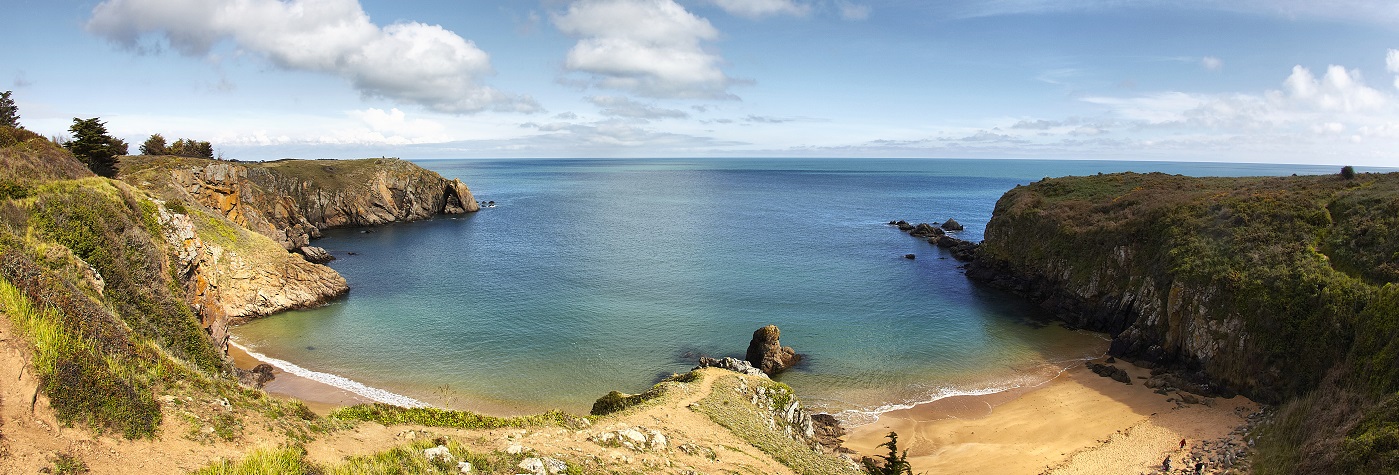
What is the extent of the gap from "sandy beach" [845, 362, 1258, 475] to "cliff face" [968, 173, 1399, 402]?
3.88 m

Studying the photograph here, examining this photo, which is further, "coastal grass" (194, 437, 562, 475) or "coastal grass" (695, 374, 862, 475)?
"coastal grass" (695, 374, 862, 475)

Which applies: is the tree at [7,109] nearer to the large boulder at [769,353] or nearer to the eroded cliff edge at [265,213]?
the eroded cliff edge at [265,213]

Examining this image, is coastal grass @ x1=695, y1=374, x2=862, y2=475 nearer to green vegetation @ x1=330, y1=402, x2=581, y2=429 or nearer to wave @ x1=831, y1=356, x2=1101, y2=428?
green vegetation @ x1=330, y1=402, x2=581, y2=429

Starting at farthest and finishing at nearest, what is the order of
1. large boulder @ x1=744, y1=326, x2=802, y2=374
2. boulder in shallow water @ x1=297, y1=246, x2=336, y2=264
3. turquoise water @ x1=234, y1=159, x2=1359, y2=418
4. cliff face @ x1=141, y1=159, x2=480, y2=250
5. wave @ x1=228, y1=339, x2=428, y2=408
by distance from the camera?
cliff face @ x1=141, y1=159, x2=480, y2=250 → boulder in shallow water @ x1=297, y1=246, x2=336, y2=264 → large boulder @ x1=744, y1=326, x2=802, y2=374 → turquoise water @ x1=234, y1=159, x2=1359, y2=418 → wave @ x1=228, y1=339, x2=428, y2=408

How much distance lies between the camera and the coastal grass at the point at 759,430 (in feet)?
77.6

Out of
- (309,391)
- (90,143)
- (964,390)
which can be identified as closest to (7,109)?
(90,143)

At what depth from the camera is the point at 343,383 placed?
37062mm

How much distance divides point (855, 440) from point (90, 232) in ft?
111

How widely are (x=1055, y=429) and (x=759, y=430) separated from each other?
18979 millimetres

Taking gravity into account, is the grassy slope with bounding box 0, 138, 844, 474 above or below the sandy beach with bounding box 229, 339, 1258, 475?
above

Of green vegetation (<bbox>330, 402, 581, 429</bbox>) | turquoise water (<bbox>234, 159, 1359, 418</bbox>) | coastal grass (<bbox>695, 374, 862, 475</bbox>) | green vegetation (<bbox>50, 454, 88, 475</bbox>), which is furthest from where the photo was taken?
turquoise water (<bbox>234, 159, 1359, 418</bbox>)

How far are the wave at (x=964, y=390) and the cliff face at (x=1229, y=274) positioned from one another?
5.54 meters

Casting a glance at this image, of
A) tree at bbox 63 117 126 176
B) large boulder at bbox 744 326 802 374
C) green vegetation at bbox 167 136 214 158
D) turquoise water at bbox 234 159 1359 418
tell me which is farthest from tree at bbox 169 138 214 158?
large boulder at bbox 744 326 802 374

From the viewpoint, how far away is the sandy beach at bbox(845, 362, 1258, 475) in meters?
29.9
